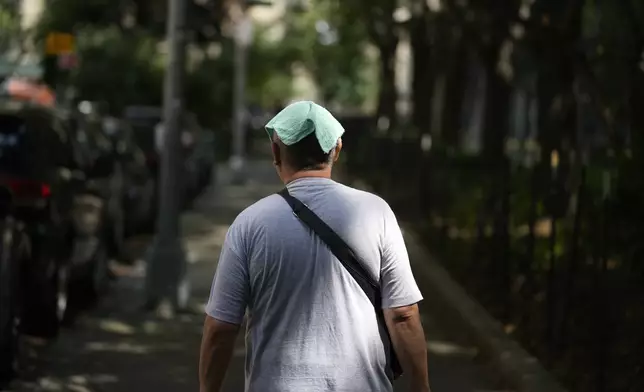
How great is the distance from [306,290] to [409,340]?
1.28ft

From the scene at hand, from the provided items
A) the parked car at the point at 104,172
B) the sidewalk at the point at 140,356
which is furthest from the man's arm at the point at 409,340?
the parked car at the point at 104,172

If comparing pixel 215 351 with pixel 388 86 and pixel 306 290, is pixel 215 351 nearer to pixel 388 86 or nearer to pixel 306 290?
pixel 306 290

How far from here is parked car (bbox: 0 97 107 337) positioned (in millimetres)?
8984

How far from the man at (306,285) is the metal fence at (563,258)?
A: 3.38 m

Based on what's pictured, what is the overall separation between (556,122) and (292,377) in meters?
9.44

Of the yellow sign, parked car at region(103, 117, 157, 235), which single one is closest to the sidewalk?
parked car at region(103, 117, 157, 235)

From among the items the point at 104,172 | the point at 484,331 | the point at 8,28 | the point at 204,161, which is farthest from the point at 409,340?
the point at 8,28

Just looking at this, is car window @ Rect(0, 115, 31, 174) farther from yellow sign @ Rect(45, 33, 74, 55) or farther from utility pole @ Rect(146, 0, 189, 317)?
yellow sign @ Rect(45, 33, 74, 55)

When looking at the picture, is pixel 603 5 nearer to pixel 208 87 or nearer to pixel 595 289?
pixel 595 289

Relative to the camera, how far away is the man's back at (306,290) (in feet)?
11.8

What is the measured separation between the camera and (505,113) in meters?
19.8

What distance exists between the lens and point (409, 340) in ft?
12.2

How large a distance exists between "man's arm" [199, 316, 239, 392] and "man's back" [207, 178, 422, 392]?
4 centimetres

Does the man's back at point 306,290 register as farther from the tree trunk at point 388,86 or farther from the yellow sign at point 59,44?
the tree trunk at point 388,86
